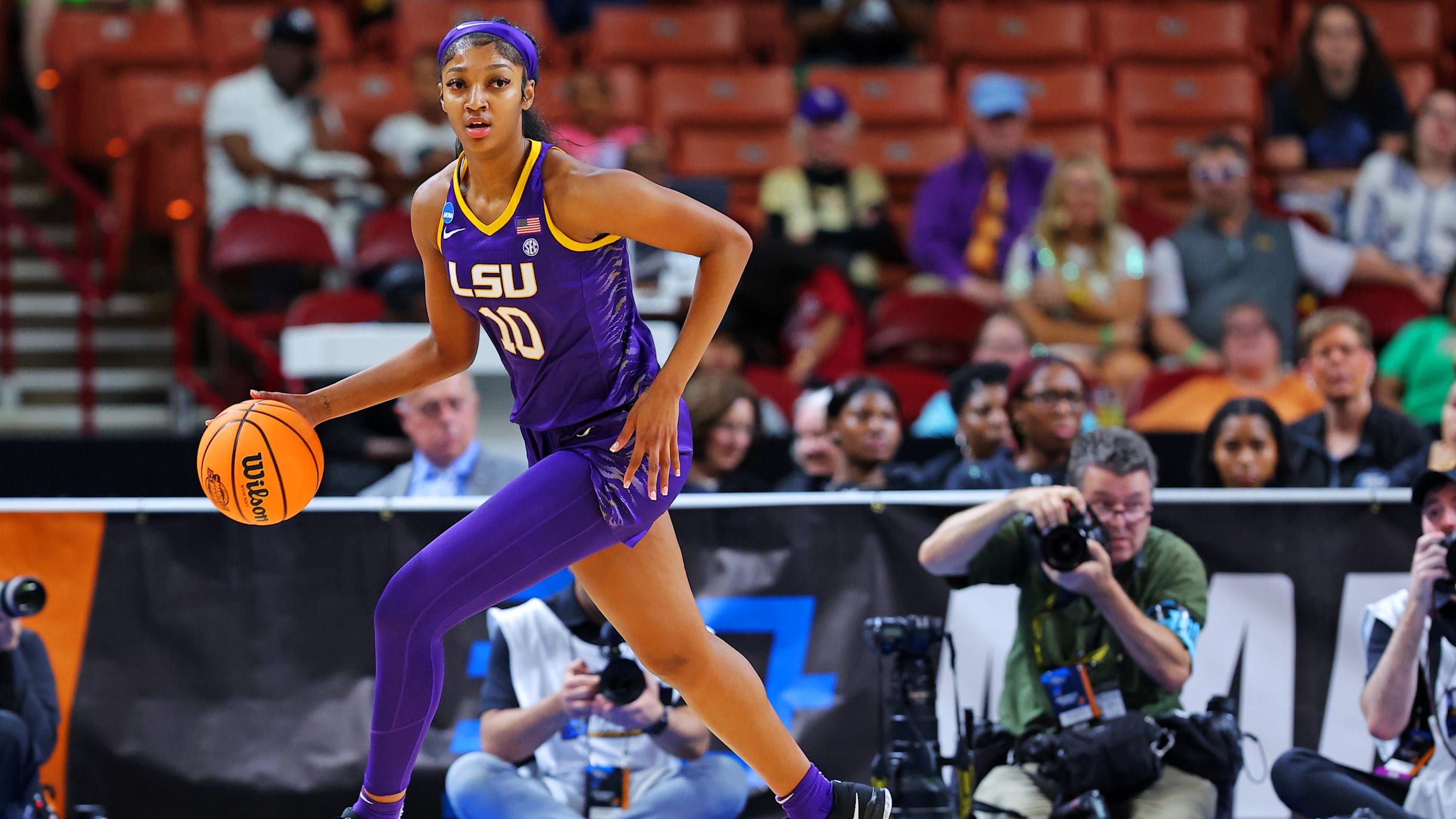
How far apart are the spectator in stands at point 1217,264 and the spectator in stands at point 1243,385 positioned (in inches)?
37.0

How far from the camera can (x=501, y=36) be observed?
3.22 meters

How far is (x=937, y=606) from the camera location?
447cm

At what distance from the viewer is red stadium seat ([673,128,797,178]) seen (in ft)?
30.5

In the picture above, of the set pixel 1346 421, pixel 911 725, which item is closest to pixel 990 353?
pixel 1346 421

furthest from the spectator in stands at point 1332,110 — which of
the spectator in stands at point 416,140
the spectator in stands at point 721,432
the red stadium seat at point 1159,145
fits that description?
the spectator in stands at point 416,140

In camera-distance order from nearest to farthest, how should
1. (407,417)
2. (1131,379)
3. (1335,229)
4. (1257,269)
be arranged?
(407,417) → (1131,379) → (1257,269) → (1335,229)

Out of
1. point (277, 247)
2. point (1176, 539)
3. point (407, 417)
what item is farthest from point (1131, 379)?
point (277, 247)

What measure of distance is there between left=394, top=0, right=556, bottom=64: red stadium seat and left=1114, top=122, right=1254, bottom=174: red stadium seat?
3488mm

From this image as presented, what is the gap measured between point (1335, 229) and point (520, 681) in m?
6.13

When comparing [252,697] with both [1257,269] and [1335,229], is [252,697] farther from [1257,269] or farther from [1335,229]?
[1335,229]

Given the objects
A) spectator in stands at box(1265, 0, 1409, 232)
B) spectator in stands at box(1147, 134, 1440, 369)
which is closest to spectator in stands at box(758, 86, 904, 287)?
spectator in stands at box(1147, 134, 1440, 369)

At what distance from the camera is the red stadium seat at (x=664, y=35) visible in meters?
9.77

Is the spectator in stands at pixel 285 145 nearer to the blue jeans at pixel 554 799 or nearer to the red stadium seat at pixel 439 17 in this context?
the red stadium seat at pixel 439 17

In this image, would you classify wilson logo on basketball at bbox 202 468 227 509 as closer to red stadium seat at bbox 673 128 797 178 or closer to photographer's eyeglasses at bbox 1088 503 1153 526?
photographer's eyeglasses at bbox 1088 503 1153 526
